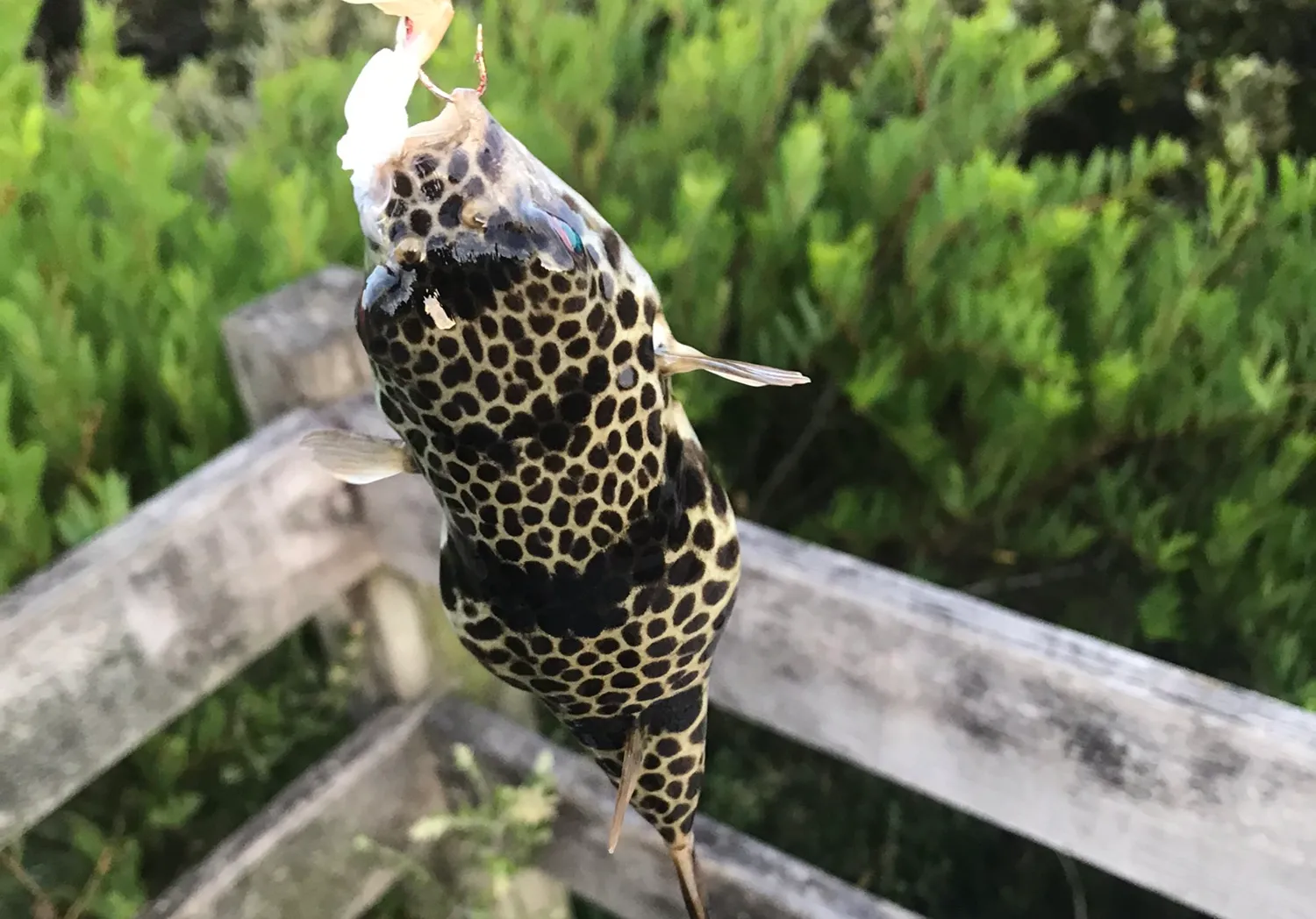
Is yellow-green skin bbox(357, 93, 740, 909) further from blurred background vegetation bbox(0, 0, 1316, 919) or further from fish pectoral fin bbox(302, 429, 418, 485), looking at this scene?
blurred background vegetation bbox(0, 0, 1316, 919)

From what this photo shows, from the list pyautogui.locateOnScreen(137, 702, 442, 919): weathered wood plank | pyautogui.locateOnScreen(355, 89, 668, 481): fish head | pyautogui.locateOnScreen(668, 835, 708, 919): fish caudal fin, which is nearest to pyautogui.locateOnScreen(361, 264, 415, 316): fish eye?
pyautogui.locateOnScreen(355, 89, 668, 481): fish head

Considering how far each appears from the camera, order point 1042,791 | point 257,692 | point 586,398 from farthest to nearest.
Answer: point 257,692 < point 1042,791 < point 586,398

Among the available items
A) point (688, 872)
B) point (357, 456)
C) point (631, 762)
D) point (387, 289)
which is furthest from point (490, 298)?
point (688, 872)

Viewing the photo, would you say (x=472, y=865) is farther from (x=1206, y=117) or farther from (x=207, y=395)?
(x=1206, y=117)

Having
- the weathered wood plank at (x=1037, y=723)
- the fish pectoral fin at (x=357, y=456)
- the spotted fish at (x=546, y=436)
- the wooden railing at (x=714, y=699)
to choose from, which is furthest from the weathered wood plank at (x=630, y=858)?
the fish pectoral fin at (x=357, y=456)

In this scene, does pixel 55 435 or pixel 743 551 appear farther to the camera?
pixel 55 435

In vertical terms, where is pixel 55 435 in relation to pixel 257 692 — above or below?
above

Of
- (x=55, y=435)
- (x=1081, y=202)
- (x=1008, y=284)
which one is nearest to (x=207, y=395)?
(x=55, y=435)
